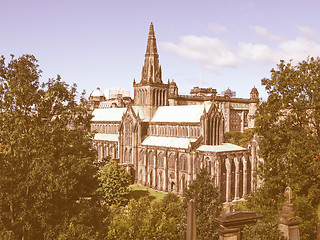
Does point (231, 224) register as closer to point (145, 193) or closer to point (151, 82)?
point (145, 193)

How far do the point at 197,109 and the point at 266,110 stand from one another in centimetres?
4203

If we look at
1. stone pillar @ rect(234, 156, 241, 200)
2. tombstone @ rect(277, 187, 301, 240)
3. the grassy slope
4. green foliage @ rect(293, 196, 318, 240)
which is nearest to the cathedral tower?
the grassy slope

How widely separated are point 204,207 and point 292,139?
12.9 metres

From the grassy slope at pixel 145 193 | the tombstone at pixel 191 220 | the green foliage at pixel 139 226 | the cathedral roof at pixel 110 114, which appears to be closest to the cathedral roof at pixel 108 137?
the cathedral roof at pixel 110 114

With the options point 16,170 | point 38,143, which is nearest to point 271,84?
point 38,143

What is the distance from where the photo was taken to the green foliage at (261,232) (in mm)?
18047

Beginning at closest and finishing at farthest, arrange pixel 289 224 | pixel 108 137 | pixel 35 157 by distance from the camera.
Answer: pixel 289 224, pixel 35 157, pixel 108 137

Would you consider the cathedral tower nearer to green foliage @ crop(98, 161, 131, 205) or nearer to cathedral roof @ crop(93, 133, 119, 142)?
cathedral roof @ crop(93, 133, 119, 142)

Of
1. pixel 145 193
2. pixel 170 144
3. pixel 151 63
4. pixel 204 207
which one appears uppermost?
pixel 151 63

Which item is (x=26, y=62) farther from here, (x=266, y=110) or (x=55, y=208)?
(x=266, y=110)

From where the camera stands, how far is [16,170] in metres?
21.5

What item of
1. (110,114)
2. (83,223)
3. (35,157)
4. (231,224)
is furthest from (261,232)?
(110,114)

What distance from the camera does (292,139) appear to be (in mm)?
25969

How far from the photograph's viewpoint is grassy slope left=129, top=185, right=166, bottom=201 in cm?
6315
